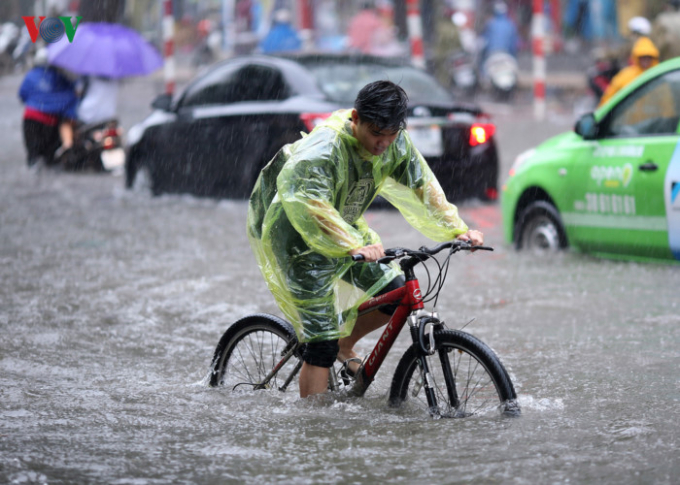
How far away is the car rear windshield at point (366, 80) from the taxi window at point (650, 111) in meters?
2.93

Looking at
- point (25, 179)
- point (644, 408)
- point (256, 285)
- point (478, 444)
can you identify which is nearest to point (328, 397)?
point (478, 444)

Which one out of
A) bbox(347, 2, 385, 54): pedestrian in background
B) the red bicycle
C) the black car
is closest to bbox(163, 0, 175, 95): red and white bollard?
bbox(347, 2, 385, 54): pedestrian in background

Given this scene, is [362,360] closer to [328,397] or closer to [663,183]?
[328,397]

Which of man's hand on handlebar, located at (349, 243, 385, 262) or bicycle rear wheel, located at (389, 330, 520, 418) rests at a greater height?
man's hand on handlebar, located at (349, 243, 385, 262)

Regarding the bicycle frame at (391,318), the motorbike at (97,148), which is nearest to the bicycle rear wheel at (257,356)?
the bicycle frame at (391,318)

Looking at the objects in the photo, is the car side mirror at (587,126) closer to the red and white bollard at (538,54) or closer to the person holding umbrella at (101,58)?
the person holding umbrella at (101,58)

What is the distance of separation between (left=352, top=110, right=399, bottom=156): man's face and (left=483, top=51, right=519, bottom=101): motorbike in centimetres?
1729

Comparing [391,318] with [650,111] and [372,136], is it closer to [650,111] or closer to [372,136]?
[372,136]

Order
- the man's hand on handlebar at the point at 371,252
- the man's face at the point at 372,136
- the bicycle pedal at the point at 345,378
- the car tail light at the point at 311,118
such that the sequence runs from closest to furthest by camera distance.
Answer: the man's hand on handlebar at the point at 371,252
the man's face at the point at 372,136
the bicycle pedal at the point at 345,378
the car tail light at the point at 311,118

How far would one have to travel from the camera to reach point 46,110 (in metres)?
15.4

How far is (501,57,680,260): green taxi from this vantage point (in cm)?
783

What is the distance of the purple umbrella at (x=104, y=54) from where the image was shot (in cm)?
1452

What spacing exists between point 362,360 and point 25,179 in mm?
11035

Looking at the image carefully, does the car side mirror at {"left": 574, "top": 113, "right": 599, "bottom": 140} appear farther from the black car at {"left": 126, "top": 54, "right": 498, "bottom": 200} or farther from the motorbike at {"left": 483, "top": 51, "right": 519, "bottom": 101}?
the motorbike at {"left": 483, "top": 51, "right": 519, "bottom": 101}
